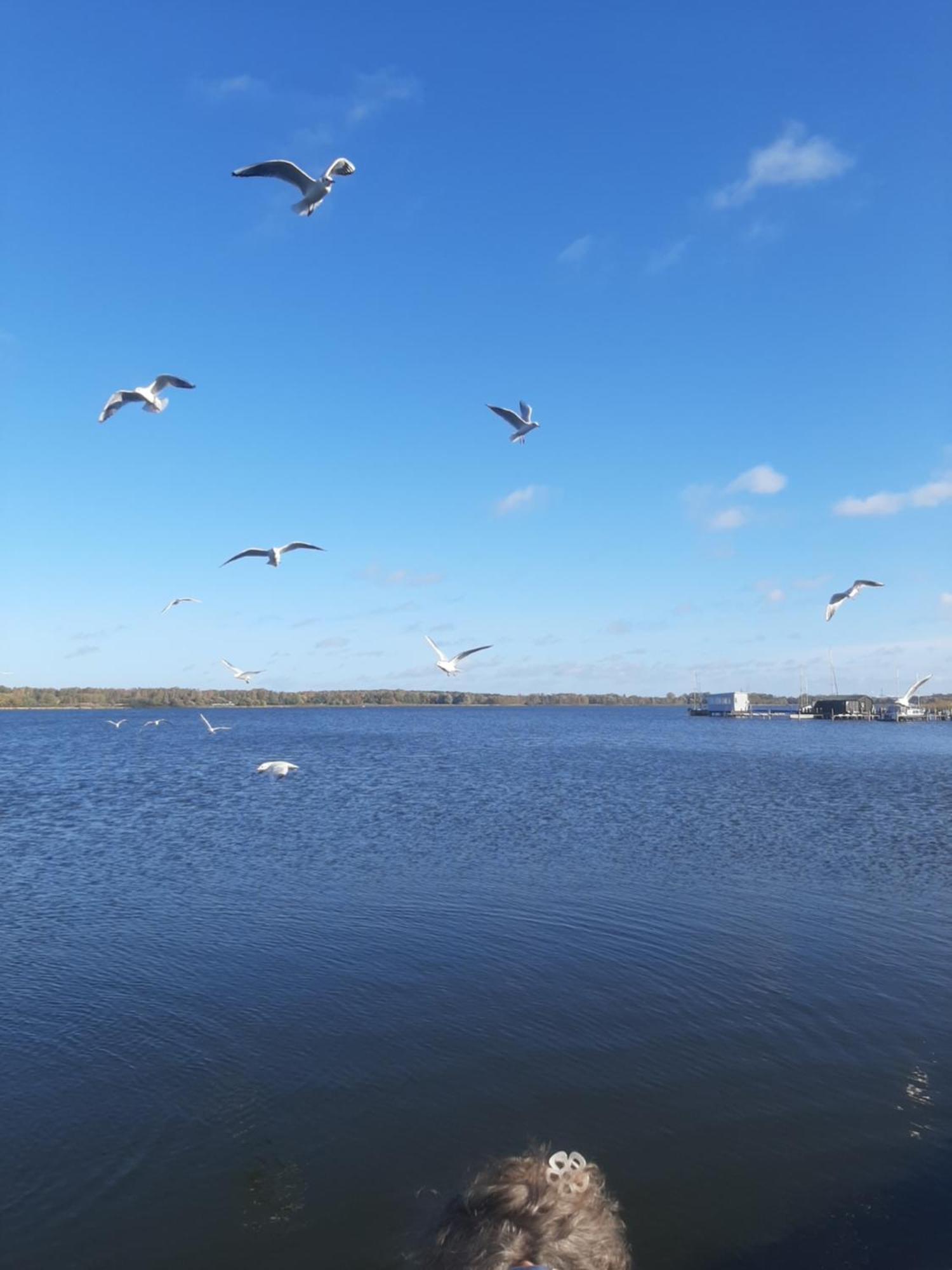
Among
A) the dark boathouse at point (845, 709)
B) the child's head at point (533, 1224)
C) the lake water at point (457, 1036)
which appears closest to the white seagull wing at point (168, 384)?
the lake water at point (457, 1036)

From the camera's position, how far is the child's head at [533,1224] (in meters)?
2.19

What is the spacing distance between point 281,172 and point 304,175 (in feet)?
1.27

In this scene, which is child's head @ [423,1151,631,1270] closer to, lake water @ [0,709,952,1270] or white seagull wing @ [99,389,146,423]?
lake water @ [0,709,952,1270]

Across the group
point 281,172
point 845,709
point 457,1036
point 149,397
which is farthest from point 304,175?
point 845,709

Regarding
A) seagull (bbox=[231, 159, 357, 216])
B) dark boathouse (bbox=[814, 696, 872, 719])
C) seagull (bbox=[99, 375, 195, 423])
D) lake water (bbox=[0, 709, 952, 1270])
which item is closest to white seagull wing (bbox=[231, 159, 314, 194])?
seagull (bbox=[231, 159, 357, 216])

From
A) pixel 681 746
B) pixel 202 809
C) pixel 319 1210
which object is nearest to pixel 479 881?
pixel 319 1210

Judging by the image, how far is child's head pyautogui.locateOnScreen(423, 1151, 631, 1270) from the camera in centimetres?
219

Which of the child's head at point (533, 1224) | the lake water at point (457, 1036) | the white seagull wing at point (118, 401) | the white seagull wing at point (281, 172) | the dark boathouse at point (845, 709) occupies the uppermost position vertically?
the white seagull wing at point (281, 172)

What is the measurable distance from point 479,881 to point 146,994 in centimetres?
968

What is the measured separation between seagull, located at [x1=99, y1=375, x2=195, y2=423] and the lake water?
11.0 m

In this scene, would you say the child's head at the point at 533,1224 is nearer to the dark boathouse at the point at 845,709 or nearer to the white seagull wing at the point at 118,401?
the white seagull wing at the point at 118,401

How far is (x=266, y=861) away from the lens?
25312 millimetres

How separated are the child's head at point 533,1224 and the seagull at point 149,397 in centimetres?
1812

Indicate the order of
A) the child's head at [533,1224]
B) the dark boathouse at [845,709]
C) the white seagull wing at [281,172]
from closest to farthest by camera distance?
1. the child's head at [533,1224]
2. the white seagull wing at [281,172]
3. the dark boathouse at [845,709]
